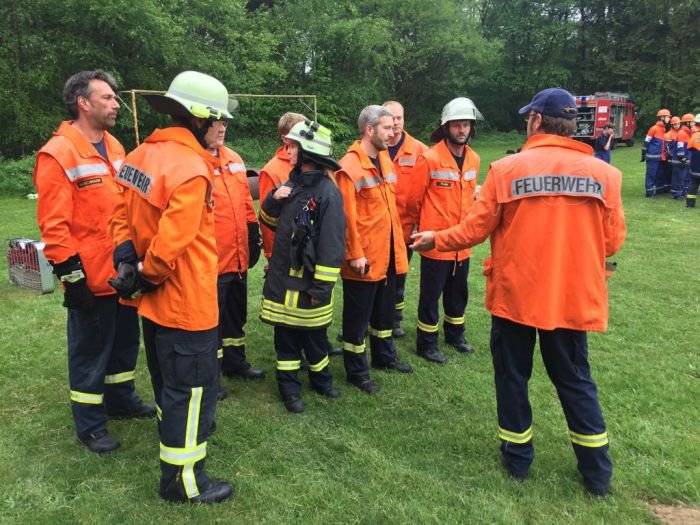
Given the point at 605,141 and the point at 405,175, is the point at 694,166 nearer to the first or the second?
the point at 605,141

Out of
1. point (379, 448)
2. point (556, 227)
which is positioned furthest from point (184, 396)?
point (556, 227)

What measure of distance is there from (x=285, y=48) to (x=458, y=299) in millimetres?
24494

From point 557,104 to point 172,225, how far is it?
7.26 feet

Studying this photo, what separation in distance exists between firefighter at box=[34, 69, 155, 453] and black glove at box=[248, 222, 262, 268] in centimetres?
118

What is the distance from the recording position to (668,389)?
4.62m

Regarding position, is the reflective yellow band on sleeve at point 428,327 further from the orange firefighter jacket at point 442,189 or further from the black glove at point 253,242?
the black glove at point 253,242

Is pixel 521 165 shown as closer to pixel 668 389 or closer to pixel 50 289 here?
pixel 668 389

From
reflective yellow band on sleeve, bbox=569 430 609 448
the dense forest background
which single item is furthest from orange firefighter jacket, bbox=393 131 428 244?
the dense forest background

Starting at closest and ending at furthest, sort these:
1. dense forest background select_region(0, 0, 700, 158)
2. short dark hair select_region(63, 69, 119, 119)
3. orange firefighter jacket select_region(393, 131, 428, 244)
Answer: short dark hair select_region(63, 69, 119, 119), orange firefighter jacket select_region(393, 131, 428, 244), dense forest background select_region(0, 0, 700, 158)

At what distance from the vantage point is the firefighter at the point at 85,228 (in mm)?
3396

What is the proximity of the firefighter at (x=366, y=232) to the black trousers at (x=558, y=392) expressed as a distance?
4.71 feet

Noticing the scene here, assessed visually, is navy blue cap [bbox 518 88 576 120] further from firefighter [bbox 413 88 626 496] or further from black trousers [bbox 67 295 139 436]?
black trousers [bbox 67 295 139 436]

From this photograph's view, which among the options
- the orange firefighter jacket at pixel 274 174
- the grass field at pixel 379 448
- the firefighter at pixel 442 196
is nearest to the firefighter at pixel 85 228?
the grass field at pixel 379 448

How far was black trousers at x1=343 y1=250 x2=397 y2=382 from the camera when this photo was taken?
4703mm
